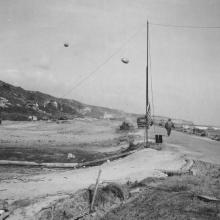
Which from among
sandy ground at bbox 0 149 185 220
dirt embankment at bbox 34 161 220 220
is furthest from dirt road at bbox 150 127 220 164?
dirt embankment at bbox 34 161 220 220

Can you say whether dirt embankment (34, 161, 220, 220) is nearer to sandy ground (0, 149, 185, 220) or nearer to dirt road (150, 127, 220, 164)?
sandy ground (0, 149, 185, 220)

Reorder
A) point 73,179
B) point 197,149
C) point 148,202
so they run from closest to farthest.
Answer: point 148,202 < point 73,179 < point 197,149

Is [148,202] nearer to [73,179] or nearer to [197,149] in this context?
[73,179]

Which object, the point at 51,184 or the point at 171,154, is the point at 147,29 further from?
the point at 51,184

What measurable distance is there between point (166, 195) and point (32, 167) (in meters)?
8.92

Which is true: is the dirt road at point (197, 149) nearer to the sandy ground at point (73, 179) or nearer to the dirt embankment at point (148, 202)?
the sandy ground at point (73, 179)

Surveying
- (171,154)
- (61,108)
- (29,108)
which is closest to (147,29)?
(171,154)

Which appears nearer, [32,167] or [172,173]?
[172,173]

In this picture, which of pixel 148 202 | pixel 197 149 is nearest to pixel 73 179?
pixel 148 202

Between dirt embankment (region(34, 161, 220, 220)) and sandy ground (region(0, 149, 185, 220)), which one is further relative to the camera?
sandy ground (region(0, 149, 185, 220))

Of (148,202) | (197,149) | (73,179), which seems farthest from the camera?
(197,149)

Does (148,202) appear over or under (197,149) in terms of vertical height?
under

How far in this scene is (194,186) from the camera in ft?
28.2

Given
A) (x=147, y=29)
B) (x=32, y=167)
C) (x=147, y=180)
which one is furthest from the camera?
(x=147, y=29)
